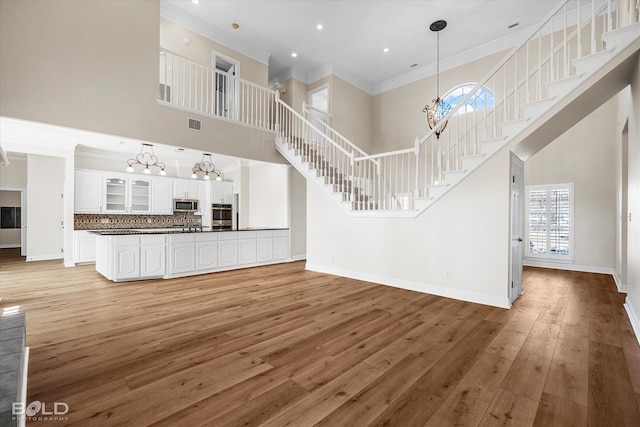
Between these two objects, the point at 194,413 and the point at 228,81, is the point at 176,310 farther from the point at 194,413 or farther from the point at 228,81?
the point at 228,81

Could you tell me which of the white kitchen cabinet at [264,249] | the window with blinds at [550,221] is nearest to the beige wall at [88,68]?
the white kitchen cabinet at [264,249]

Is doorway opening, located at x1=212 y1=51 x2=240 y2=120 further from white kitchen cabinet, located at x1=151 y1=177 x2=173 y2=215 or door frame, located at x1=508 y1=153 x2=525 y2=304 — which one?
door frame, located at x1=508 y1=153 x2=525 y2=304

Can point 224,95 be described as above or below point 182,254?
above

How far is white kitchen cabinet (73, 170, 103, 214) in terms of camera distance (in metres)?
7.42

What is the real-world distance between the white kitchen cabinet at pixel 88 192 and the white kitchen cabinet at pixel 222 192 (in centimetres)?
305

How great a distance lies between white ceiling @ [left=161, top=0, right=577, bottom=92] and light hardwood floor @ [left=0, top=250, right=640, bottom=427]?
5812 mm

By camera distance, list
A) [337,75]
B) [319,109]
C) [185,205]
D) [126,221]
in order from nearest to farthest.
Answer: [126,221] → [337,75] → [319,109] → [185,205]

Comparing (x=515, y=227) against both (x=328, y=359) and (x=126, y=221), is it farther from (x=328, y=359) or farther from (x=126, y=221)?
(x=126, y=221)

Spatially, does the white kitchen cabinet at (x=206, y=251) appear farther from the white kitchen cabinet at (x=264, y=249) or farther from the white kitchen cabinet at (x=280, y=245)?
the white kitchen cabinet at (x=280, y=245)

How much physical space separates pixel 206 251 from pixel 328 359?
14.7 ft

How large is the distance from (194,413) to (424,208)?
159 inches

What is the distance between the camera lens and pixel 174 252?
224 inches

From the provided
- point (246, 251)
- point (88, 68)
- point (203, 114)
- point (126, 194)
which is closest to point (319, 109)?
point (203, 114)

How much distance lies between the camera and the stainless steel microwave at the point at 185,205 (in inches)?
359
